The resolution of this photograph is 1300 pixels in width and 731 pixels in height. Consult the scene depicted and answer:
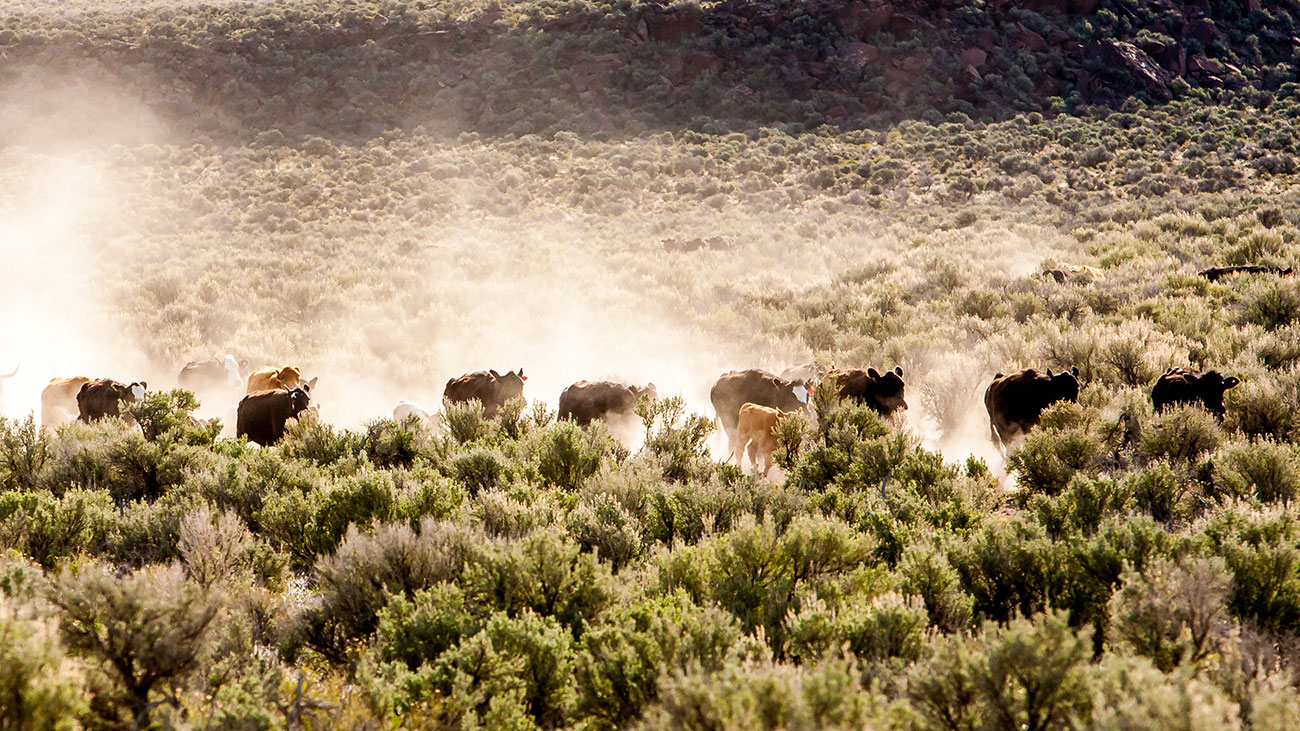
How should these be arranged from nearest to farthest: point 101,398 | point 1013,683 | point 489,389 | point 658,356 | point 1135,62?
1. point 1013,683
2. point 101,398
3. point 489,389
4. point 658,356
5. point 1135,62

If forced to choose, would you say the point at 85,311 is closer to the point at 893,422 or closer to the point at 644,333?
the point at 644,333

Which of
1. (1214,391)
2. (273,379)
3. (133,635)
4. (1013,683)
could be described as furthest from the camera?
(273,379)

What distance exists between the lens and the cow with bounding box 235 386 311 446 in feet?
29.5

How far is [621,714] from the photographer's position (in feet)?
10.9

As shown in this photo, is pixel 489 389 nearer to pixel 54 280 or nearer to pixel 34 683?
pixel 34 683

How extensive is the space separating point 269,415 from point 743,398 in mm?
5918

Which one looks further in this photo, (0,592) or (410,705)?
(0,592)

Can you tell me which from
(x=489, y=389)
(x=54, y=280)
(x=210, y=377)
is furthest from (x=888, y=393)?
(x=54, y=280)

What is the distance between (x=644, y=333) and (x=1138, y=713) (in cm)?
1344

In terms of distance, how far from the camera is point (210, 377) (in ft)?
39.9

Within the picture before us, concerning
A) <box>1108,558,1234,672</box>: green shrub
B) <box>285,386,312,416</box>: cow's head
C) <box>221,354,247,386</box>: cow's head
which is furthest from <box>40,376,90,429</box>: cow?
<box>1108,558,1234,672</box>: green shrub

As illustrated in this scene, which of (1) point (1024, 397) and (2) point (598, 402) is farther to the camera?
(2) point (598, 402)

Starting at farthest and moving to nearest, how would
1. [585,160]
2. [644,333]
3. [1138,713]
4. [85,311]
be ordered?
[585,160]
[85,311]
[644,333]
[1138,713]

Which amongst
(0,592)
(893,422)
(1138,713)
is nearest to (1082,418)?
(893,422)
